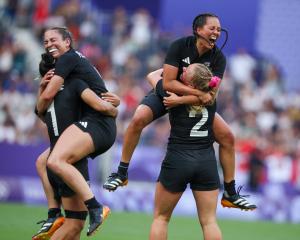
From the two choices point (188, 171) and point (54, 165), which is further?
point (188, 171)

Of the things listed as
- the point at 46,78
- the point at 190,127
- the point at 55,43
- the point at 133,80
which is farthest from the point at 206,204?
the point at 133,80

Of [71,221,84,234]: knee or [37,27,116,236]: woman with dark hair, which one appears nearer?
[37,27,116,236]: woman with dark hair

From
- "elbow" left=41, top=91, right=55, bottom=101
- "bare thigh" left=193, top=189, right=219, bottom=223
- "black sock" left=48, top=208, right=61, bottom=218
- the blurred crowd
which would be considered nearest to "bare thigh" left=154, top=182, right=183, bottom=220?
"bare thigh" left=193, top=189, right=219, bottom=223

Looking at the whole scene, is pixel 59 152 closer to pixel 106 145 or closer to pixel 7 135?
pixel 106 145

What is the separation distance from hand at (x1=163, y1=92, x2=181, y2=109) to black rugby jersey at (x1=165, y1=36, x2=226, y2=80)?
0.97 ft

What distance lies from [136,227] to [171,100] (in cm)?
573

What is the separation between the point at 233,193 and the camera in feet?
29.2

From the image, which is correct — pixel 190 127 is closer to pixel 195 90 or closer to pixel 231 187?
pixel 195 90

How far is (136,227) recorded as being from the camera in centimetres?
1347

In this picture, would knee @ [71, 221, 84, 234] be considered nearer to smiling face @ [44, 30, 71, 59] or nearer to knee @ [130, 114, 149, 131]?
knee @ [130, 114, 149, 131]

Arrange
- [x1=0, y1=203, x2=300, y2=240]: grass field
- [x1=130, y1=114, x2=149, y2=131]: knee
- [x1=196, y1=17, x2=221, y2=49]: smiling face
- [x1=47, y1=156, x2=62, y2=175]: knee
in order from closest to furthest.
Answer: [x1=47, y1=156, x2=62, y2=175]: knee → [x1=196, y1=17, x2=221, y2=49]: smiling face → [x1=130, y1=114, x2=149, y2=131]: knee → [x1=0, y1=203, x2=300, y2=240]: grass field

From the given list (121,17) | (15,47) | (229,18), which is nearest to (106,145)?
(15,47)

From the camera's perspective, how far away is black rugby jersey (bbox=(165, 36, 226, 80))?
822 centimetres

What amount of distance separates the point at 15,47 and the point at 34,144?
3.65 meters
